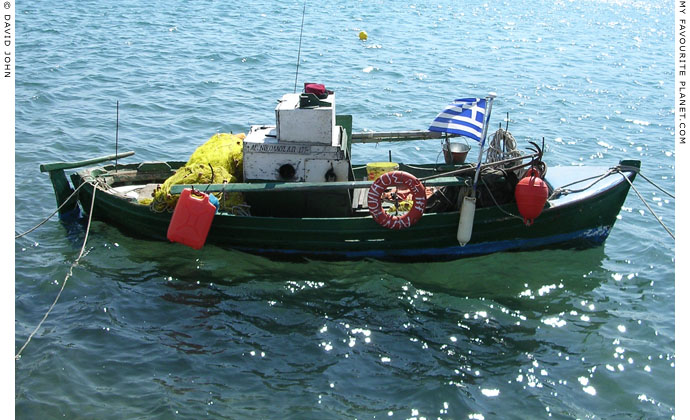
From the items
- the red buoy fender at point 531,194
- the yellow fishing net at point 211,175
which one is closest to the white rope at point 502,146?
the red buoy fender at point 531,194

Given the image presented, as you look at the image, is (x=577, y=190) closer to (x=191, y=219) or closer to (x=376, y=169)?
(x=376, y=169)

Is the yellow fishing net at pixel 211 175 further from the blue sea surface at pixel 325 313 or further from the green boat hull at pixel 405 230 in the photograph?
the blue sea surface at pixel 325 313

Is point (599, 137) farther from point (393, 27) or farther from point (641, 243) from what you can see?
point (393, 27)

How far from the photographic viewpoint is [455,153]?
12.7m

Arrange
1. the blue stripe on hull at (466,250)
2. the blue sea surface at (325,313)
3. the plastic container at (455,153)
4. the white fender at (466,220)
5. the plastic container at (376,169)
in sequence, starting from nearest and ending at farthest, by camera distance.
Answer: the blue sea surface at (325,313)
the white fender at (466,220)
the blue stripe on hull at (466,250)
the plastic container at (376,169)
the plastic container at (455,153)

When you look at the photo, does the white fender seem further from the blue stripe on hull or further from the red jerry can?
the red jerry can

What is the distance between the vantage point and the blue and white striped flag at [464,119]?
11016 mm

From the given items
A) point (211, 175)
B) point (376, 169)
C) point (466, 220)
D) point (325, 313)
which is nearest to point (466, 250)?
point (466, 220)

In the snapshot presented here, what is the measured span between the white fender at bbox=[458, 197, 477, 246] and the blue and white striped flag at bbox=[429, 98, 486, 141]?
107 cm

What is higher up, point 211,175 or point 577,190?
point 577,190

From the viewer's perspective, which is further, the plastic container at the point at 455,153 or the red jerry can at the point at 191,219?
the plastic container at the point at 455,153

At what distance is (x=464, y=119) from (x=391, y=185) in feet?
5.88

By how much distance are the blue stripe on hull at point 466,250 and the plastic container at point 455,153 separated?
201cm

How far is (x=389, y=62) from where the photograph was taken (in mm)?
25516
